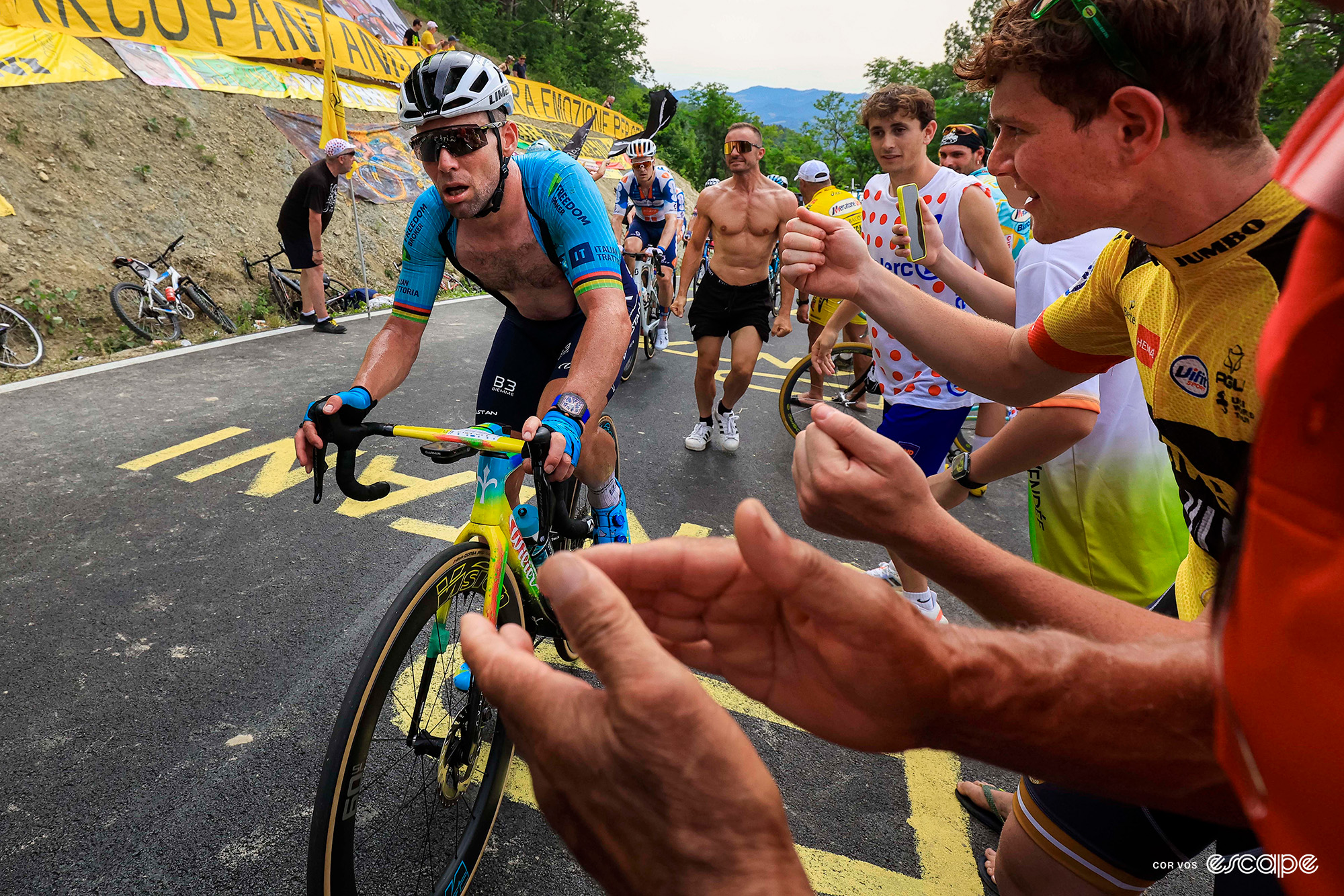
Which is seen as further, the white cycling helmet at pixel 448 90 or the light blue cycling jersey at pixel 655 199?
the light blue cycling jersey at pixel 655 199

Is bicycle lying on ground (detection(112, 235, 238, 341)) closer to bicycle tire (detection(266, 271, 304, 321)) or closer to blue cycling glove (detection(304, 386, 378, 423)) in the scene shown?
bicycle tire (detection(266, 271, 304, 321))

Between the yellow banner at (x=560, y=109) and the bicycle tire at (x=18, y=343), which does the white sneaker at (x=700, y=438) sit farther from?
the yellow banner at (x=560, y=109)

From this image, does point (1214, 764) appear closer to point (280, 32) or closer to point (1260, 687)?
point (1260, 687)

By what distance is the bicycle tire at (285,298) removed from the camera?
9.98 metres

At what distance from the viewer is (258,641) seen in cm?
311

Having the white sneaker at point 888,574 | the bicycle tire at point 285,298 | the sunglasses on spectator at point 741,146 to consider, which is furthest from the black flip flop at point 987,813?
the bicycle tire at point 285,298

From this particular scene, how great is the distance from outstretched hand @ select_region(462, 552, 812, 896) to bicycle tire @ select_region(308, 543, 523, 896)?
127 cm

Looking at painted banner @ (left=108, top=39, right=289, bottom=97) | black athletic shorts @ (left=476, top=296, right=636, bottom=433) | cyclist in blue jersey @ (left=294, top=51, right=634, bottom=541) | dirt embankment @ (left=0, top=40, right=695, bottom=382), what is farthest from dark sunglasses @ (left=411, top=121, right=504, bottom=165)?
painted banner @ (left=108, top=39, right=289, bottom=97)

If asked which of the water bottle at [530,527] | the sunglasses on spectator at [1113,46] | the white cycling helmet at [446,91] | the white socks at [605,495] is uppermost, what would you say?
the white cycling helmet at [446,91]

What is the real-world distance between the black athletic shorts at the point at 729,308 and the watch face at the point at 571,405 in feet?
13.5

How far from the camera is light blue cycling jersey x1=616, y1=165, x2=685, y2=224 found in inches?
388

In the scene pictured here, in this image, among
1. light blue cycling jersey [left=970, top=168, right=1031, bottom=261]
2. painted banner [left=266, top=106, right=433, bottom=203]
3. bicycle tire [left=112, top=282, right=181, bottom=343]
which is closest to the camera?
light blue cycling jersey [left=970, top=168, right=1031, bottom=261]

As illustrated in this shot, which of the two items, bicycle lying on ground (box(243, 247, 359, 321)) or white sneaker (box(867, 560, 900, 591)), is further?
bicycle lying on ground (box(243, 247, 359, 321))

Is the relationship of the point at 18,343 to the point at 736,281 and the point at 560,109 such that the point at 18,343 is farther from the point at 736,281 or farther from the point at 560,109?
the point at 560,109
